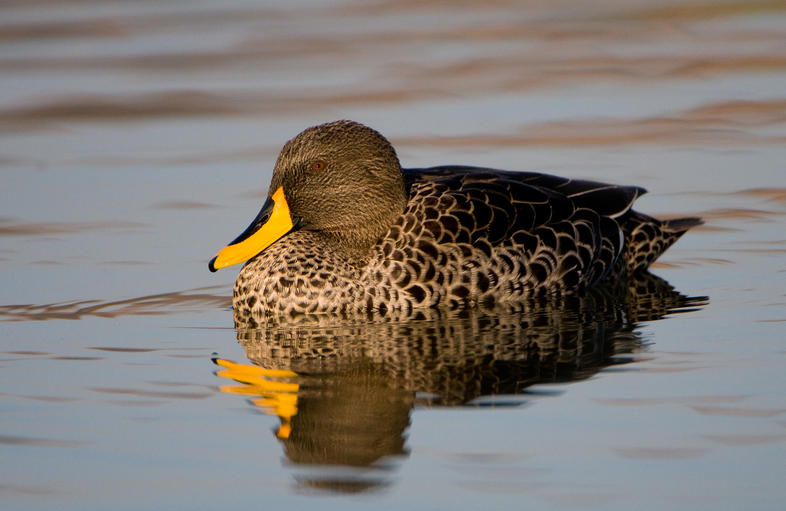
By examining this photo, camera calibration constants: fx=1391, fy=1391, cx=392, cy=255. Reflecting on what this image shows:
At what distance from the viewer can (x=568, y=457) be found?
17.3ft

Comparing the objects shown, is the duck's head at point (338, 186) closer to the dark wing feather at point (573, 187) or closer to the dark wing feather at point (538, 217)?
the dark wing feather at point (538, 217)

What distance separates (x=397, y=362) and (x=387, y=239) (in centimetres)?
154

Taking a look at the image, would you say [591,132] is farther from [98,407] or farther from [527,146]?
[98,407]

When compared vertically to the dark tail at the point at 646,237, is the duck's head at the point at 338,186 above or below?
above

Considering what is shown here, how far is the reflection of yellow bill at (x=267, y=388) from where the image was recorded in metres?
5.95

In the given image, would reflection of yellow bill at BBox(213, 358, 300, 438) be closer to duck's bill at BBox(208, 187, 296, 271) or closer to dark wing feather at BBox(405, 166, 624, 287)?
duck's bill at BBox(208, 187, 296, 271)

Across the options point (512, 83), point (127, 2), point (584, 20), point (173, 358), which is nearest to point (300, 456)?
point (173, 358)

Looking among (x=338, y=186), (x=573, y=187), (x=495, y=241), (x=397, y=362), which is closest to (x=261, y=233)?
(x=338, y=186)

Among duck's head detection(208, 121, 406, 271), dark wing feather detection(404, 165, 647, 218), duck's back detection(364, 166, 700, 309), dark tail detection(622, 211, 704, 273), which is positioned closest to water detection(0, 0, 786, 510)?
dark tail detection(622, 211, 704, 273)

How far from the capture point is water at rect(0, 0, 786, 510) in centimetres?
529

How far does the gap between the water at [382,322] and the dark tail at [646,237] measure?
0.15 meters

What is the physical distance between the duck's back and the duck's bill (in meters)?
0.58

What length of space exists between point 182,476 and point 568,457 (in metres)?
1.47

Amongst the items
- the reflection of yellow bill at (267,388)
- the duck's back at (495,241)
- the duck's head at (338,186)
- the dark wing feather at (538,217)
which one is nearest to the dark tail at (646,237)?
the duck's back at (495,241)
